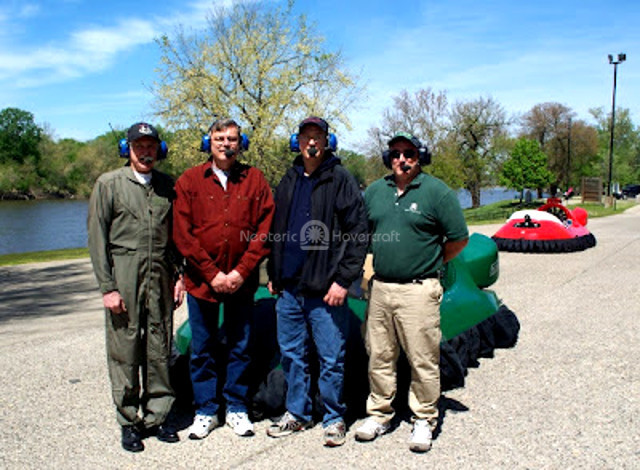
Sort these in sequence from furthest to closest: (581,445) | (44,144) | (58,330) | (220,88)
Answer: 1. (44,144)
2. (220,88)
3. (58,330)
4. (581,445)

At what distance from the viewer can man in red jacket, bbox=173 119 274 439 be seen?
3.72 metres

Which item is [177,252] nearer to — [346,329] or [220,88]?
[346,329]

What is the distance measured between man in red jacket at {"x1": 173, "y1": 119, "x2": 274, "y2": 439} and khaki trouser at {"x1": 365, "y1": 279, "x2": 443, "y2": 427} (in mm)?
834

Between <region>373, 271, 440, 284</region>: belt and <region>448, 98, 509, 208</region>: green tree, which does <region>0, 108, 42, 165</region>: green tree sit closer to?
<region>448, 98, 509, 208</region>: green tree

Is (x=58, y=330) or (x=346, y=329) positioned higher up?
(x=346, y=329)

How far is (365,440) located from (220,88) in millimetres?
26551

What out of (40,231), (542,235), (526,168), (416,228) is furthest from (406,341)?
(526,168)

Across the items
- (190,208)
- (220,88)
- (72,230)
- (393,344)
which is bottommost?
(72,230)

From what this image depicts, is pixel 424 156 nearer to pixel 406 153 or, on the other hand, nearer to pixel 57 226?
pixel 406 153

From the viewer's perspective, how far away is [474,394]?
4617 mm

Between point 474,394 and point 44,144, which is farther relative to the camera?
point 44,144

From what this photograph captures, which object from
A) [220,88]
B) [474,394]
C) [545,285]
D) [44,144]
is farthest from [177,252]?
[44,144]

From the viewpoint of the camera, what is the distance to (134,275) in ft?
11.9

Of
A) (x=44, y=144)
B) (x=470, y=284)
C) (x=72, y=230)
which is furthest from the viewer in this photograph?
(x=44, y=144)
